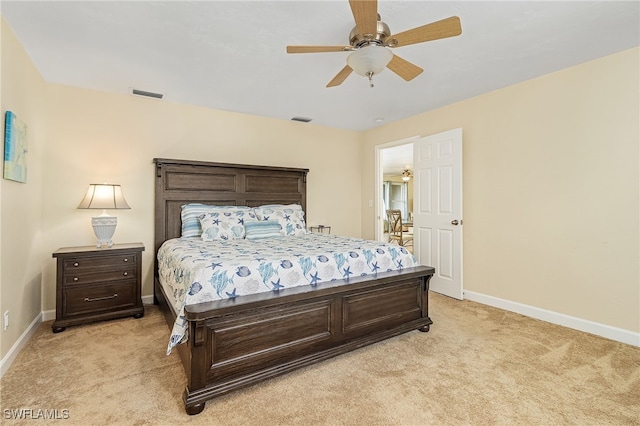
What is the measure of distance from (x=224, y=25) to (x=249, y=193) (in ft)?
7.49

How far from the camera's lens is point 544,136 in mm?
3057

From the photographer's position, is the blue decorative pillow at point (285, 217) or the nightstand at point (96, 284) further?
the blue decorative pillow at point (285, 217)

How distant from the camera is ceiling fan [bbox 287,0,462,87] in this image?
5.52ft

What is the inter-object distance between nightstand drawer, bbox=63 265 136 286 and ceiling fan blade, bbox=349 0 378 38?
3.01 meters

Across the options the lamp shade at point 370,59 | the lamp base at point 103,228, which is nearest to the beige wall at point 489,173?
the lamp base at point 103,228

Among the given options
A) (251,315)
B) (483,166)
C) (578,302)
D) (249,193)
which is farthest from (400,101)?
(251,315)

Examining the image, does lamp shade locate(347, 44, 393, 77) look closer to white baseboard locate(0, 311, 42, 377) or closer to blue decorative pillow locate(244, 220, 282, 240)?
blue decorative pillow locate(244, 220, 282, 240)

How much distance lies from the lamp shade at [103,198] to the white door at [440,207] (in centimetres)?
357

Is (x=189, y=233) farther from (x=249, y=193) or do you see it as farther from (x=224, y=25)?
(x=224, y=25)

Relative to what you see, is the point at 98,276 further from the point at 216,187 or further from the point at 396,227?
the point at 396,227

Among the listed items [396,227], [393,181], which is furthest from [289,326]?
[393,181]

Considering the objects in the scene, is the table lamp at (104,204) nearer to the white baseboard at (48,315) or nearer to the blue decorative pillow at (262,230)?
the white baseboard at (48,315)

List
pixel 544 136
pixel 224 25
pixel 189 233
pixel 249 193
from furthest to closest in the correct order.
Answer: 1. pixel 249 193
2. pixel 189 233
3. pixel 544 136
4. pixel 224 25

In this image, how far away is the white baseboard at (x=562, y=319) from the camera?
2539 mm
